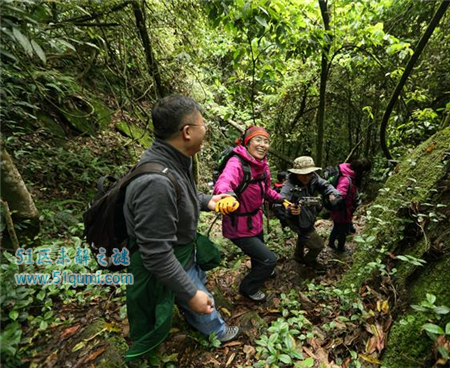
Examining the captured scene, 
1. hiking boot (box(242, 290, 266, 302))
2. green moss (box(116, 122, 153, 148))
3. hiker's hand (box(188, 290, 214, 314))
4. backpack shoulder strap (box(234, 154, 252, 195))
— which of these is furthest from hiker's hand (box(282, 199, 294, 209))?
green moss (box(116, 122, 153, 148))

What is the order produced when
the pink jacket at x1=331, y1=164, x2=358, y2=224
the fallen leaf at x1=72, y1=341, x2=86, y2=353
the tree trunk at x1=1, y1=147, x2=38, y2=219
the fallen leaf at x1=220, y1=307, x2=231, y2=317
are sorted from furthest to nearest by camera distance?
the pink jacket at x1=331, y1=164, x2=358, y2=224 < the fallen leaf at x1=220, y1=307, x2=231, y2=317 < the tree trunk at x1=1, y1=147, x2=38, y2=219 < the fallen leaf at x1=72, y1=341, x2=86, y2=353

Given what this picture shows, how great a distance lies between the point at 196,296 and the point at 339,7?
6133 mm

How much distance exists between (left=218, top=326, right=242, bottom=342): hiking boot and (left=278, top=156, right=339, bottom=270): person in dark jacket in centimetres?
183

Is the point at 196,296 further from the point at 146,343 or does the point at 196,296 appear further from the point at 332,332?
the point at 332,332

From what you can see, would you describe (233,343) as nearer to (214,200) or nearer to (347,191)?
(214,200)

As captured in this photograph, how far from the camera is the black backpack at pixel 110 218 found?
1956mm

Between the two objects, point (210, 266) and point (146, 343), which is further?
point (210, 266)

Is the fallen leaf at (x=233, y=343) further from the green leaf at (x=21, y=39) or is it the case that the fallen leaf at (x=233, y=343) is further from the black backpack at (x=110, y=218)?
the green leaf at (x=21, y=39)

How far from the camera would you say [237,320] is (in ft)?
10.2

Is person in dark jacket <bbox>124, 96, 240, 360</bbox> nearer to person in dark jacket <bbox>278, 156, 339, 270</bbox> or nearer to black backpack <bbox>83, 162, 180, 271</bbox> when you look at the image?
black backpack <bbox>83, 162, 180, 271</bbox>

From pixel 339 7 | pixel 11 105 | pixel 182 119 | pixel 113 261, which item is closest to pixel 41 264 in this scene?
pixel 113 261

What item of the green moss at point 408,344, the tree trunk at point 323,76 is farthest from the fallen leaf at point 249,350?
the tree trunk at point 323,76

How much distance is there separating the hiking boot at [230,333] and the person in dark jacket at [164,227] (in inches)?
31.1

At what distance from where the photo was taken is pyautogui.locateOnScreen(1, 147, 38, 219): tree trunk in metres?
3.10
